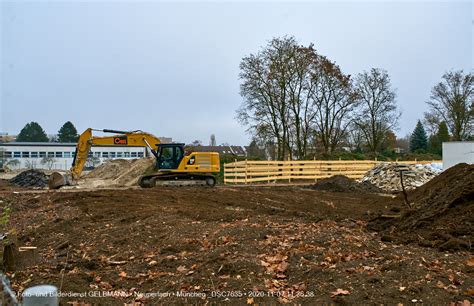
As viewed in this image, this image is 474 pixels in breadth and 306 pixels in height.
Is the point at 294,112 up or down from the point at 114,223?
up

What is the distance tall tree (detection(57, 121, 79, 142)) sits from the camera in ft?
250

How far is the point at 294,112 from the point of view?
112ft

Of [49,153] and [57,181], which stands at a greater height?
[49,153]

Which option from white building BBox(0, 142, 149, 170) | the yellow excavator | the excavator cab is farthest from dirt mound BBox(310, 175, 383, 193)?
white building BBox(0, 142, 149, 170)

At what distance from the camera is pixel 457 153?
2259cm

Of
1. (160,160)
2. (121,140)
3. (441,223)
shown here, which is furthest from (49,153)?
(441,223)

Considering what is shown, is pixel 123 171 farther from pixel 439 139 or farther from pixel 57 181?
pixel 439 139

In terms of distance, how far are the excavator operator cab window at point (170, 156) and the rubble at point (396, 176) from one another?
1141 cm

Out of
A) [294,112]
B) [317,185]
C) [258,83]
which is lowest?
[317,185]

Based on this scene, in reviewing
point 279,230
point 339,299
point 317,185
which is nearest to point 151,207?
point 279,230

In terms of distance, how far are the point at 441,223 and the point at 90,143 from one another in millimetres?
17015

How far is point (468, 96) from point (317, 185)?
1025 inches

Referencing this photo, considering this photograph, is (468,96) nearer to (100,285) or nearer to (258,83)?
(258,83)

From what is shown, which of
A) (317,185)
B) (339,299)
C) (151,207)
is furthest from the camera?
(317,185)
